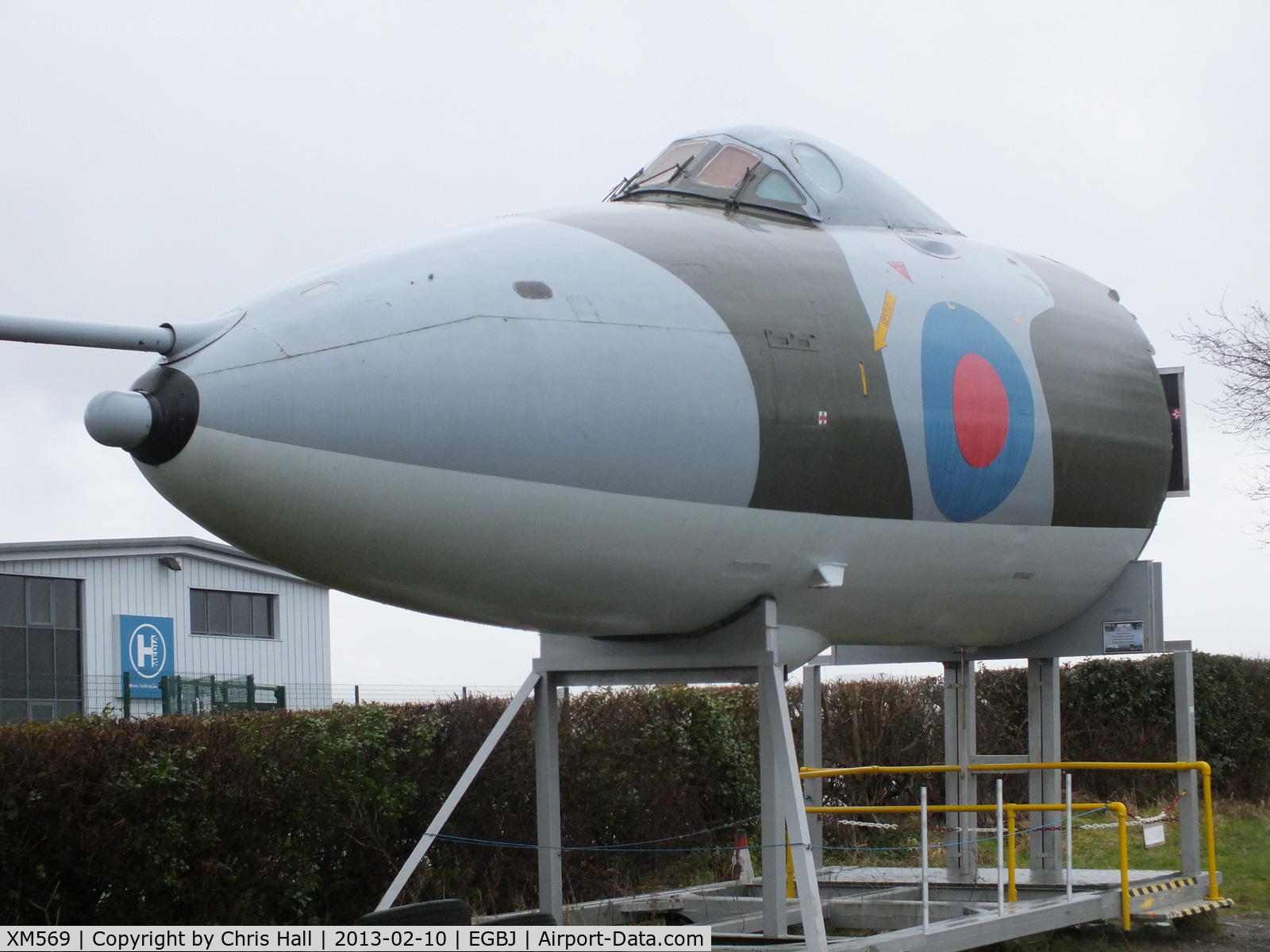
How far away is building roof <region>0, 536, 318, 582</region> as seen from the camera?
2578 centimetres

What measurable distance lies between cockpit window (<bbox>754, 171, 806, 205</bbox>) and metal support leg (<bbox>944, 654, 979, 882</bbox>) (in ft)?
12.6

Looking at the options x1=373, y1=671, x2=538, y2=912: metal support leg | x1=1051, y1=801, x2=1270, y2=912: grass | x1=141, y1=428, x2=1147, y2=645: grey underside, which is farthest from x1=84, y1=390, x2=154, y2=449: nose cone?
x1=1051, y1=801, x2=1270, y2=912: grass

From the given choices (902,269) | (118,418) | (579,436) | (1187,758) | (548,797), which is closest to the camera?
(118,418)

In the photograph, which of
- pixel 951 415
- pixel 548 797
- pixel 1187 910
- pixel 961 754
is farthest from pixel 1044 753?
pixel 548 797

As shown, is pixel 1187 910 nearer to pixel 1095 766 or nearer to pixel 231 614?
pixel 1095 766

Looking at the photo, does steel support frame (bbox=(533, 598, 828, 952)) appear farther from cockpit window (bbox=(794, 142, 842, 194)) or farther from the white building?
the white building

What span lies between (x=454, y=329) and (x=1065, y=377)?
393 cm

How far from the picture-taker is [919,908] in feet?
32.3

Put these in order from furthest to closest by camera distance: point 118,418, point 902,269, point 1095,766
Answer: point 1095,766 < point 902,269 < point 118,418

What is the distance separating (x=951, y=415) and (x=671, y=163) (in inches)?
88.2

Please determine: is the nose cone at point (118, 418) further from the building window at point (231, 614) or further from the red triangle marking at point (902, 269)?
the building window at point (231, 614)

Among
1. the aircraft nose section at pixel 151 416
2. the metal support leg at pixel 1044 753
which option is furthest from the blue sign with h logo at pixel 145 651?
the aircraft nose section at pixel 151 416

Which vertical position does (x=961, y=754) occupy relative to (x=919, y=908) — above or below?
above

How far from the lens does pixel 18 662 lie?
86.7ft
